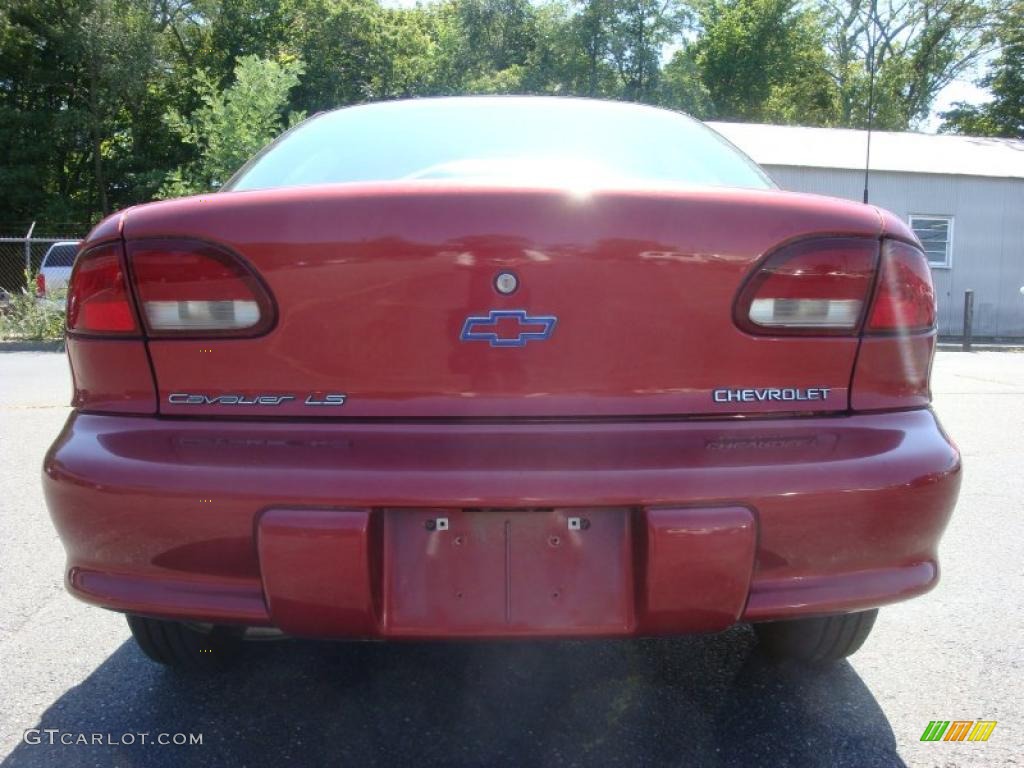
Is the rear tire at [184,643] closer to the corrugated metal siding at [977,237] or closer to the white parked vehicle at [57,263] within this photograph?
the white parked vehicle at [57,263]

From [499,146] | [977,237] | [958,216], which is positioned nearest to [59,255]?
[499,146]

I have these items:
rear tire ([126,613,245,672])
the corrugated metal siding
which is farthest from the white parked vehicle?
the corrugated metal siding

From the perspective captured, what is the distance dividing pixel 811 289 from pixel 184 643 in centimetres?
176

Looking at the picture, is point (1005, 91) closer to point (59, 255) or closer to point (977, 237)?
point (977, 237)

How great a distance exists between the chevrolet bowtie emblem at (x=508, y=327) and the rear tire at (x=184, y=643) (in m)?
1.11

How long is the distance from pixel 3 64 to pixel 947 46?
39.0m

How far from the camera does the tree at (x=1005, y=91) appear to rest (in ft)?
118

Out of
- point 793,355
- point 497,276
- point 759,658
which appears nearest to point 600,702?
point 759,658

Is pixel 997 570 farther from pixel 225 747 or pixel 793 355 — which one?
pixel 225 747

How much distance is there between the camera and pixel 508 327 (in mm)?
1594

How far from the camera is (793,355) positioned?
5.49 feet

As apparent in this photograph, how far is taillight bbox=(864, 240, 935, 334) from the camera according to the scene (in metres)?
1.72

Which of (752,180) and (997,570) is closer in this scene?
(752,180)

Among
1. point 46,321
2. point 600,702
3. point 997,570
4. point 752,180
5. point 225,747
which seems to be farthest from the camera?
point 46,321
